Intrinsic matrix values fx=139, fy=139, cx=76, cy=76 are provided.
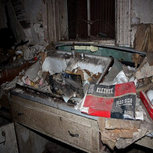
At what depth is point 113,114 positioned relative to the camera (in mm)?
817

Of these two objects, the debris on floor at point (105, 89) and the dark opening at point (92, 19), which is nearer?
the debris on floor at point (105, 89)

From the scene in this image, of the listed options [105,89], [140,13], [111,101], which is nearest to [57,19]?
[140,13]

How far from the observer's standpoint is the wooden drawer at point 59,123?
979 mm

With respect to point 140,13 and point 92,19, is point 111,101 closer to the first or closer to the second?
point 140,13

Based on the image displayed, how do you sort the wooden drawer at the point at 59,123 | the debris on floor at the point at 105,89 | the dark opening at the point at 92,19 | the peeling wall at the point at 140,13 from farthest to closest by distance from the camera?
the dark opening at the point at 92,19 < the peeling wall at the point at 140,13 < the wooden drawer at the point at 59,123 < the debris on floor at the point at 105,89

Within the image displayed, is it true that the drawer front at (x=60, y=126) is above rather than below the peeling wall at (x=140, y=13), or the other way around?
below

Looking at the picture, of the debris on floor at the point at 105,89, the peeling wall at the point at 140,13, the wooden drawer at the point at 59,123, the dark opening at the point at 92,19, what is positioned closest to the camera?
the debris on floor at the point at 105,89

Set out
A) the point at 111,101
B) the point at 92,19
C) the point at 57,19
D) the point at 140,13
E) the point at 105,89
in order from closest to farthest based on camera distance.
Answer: the point at 111,101
the point at 105,89
the point at 140,13
the point at 92,19
the point at 57,19

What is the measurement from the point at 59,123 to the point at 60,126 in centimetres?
3

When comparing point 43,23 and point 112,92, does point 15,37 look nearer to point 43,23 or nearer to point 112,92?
point 43,23

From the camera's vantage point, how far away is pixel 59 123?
1123 millimetres

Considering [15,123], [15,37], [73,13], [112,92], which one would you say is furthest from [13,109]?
[15,37]

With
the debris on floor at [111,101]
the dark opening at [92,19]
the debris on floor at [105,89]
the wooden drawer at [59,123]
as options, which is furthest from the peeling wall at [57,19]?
the wooden drawer at [59,123]

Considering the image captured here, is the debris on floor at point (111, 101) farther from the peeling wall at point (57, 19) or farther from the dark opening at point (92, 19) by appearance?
the dark opening at point (92, 19)
